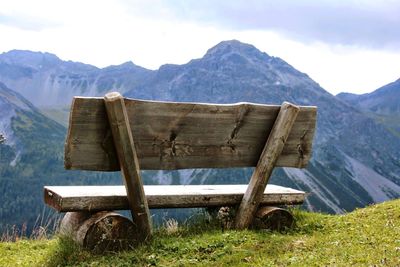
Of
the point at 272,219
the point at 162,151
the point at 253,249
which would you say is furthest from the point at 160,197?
the point at 272,219

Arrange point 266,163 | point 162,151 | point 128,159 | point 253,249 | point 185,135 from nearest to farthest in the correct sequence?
point 128,159 → point 253,249 → point 162,151 → point 185,135 → point 266,163

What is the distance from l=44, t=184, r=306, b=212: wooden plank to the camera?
7.59 m

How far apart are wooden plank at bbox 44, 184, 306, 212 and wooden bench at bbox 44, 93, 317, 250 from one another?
2 centimetres

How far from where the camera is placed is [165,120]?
7801 millimetres

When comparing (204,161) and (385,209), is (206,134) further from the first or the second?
(385,209)

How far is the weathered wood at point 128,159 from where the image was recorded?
23.8 ft

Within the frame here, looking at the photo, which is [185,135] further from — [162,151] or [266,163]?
[266,163]

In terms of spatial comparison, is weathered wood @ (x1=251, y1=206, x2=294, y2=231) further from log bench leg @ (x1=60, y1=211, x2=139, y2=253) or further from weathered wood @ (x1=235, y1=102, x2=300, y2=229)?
log bench leg @ (x1=60, y1=211, x2=139, y2=253)

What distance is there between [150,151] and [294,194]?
10.8 feet

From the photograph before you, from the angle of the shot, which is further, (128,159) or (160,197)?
(160,197)

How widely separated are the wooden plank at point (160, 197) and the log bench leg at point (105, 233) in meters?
0.23

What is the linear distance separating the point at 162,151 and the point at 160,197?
2.68ft

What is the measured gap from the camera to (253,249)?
7.85 metres

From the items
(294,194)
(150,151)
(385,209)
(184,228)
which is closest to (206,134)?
(150,151)
